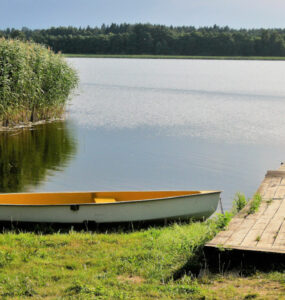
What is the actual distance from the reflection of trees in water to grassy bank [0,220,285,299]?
17.2 feet

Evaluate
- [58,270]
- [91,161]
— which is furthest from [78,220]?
[91,161]

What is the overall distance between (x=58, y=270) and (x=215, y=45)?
105762mm

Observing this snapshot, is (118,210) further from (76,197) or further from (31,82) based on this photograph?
(31,82)

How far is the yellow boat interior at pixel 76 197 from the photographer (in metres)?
9.52

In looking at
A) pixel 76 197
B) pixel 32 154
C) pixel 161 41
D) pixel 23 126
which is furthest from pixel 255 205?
pixel 161 41

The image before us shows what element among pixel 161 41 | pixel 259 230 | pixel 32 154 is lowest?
pixel 32 154

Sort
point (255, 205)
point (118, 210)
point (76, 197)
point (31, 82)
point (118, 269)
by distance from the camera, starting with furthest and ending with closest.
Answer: point (31, 82) → point (76, 197) → point (118, 210) → point (255, 205) → point (118, 269)

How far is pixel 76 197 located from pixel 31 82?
11.3 meters

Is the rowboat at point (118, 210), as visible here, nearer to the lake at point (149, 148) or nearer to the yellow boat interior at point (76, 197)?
the yellow boat interior at point (76, 197)

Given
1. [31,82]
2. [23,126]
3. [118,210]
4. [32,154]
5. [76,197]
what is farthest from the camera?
[23,126]

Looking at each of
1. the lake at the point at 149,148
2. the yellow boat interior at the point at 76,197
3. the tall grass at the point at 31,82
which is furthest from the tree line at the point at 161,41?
the yellow boat interior at the point at 76,197

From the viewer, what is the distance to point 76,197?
9734 mm

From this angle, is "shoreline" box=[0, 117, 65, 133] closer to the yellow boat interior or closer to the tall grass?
the tall grass

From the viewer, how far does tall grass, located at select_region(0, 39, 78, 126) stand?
18453 millimetres
